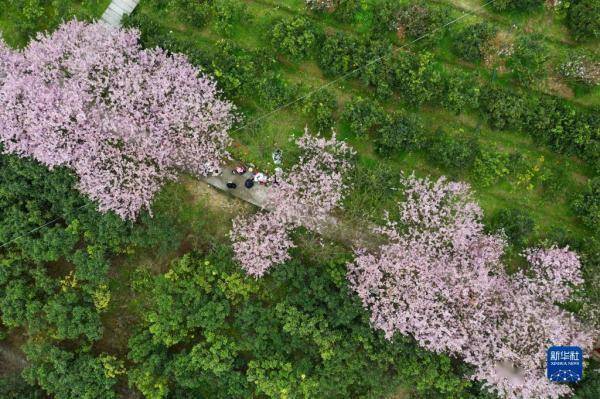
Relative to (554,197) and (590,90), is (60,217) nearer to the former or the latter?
(554,197)

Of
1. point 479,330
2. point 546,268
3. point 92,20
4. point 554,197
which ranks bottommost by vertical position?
point 479,330

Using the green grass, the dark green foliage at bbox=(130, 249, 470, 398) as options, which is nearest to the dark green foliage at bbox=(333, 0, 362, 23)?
the green grass

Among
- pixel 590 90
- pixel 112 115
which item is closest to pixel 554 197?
pixel 590 90

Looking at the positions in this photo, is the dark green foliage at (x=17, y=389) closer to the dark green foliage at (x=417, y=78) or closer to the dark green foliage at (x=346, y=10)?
the dark green foliage at (x=417, y=78)

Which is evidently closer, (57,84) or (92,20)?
(57,84)

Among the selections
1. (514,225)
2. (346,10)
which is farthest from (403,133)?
(514,225)

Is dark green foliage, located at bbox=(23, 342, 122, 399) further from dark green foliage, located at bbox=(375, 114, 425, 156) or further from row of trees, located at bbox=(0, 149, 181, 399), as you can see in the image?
dark green foliage, located at bbox=(375, 114, 425, 156)
